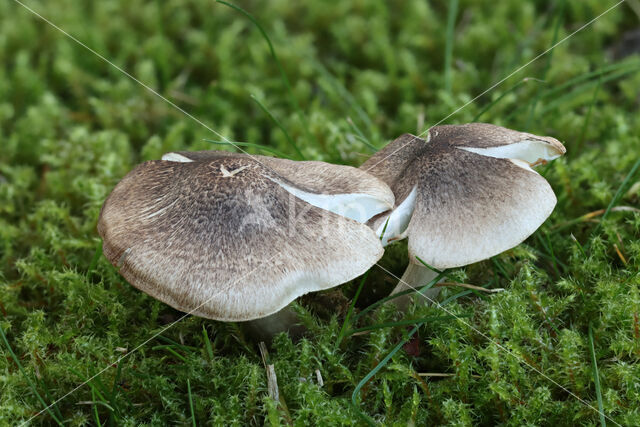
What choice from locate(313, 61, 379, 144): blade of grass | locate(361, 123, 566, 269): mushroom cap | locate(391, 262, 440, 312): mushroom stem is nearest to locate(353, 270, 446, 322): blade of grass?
locate(391, 262, 440, 312): mushroom stem

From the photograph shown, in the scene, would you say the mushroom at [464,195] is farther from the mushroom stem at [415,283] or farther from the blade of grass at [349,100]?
the blade of grass at [349,100]

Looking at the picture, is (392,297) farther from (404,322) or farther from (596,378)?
(596,378)

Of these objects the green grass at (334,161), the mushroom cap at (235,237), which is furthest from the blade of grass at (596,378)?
the mushroom cap at (235,237)

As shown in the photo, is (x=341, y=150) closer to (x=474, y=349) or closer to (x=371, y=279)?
(x=371, y=279)

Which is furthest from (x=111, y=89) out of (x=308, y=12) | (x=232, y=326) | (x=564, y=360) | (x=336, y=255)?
(x=564, y=360)

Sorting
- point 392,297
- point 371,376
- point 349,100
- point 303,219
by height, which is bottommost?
point 371,376

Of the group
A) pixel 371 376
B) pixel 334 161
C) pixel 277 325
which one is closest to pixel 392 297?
pixel 371 376

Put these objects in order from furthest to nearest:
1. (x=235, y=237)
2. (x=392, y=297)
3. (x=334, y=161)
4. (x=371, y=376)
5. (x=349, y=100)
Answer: (x=349, y=100) → (x=334, y=161) → (x=392, y=297) → (x=371, y=376) → (x=235, y=237)

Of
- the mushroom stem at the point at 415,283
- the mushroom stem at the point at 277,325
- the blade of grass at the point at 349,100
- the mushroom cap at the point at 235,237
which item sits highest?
the mushroom cap at the point at 235,237
